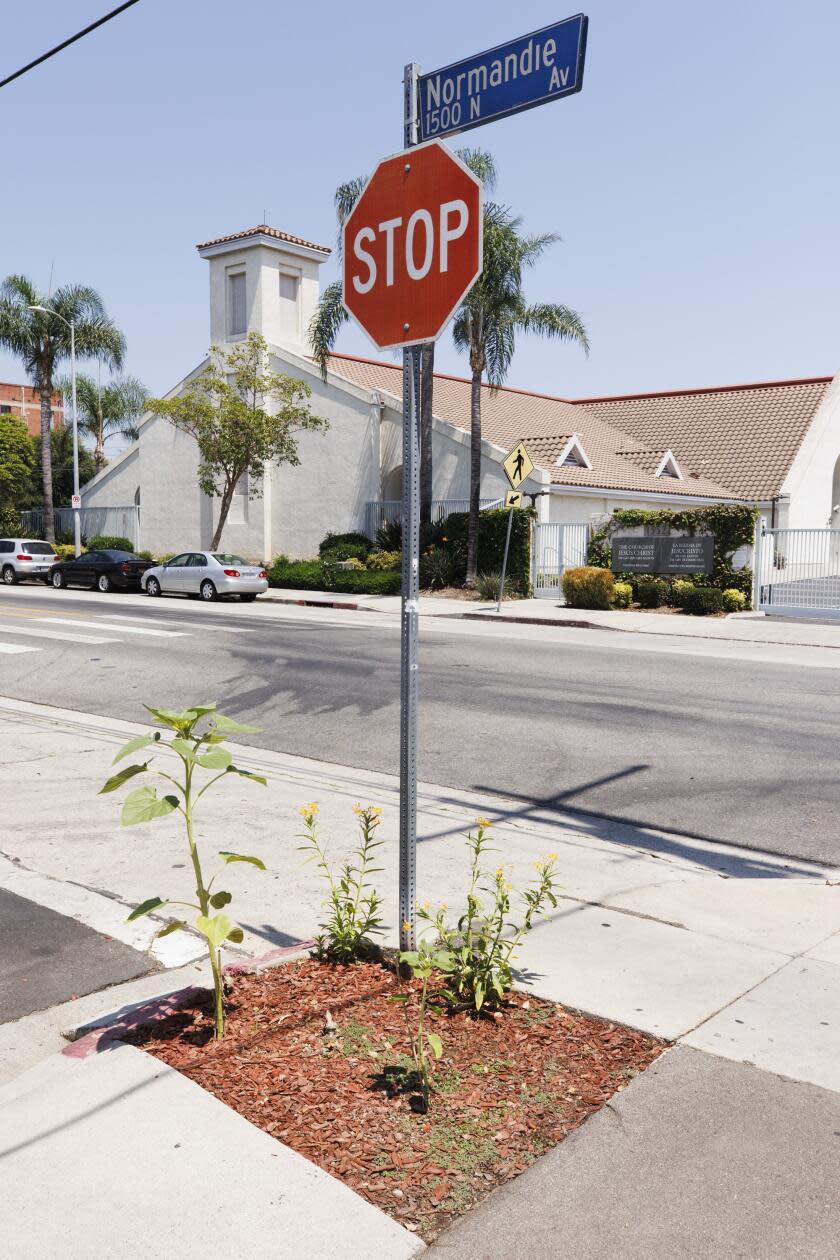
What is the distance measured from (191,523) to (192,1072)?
36.5 m

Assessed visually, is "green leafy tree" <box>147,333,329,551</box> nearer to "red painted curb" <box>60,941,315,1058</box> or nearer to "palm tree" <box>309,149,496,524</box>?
"palm tree" <box>309,149,496,524</box>

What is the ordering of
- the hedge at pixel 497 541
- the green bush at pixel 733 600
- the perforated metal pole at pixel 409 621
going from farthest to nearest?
the hedge at pixel 497 541 → the green bush at pixel 733 600 → the perforated metal pole at pixel 409 621

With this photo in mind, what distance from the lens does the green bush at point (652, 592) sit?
2478 cm

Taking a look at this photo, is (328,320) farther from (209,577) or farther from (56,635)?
(56,635)

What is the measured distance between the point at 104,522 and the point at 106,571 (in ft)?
45.6

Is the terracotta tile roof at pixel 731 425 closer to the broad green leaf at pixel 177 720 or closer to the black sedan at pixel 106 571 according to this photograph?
the black sedan at pixel 106 571

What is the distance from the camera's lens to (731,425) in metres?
40.3

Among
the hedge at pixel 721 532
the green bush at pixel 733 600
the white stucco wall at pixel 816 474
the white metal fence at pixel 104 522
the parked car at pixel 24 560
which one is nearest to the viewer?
the green bush at pixel 733 600

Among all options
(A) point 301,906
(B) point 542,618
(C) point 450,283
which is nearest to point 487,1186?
(A) point 301,906

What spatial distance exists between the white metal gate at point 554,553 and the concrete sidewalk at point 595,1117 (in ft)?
72.0

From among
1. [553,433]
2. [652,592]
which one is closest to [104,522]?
[553,433]

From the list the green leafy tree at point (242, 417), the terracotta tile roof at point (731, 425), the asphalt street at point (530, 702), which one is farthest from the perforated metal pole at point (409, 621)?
the terracotta tile roof at point (731, 425)

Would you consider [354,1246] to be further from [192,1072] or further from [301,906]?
[301,906]

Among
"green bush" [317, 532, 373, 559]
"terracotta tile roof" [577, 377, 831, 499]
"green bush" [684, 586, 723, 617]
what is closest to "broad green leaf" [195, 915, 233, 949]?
"green bush" [684, 586, 723, 617]
